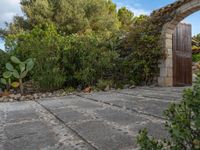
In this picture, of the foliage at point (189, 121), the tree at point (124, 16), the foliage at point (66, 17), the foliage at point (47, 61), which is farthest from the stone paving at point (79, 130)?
the tree at point (124, 16)

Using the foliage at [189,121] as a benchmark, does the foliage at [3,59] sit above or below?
above

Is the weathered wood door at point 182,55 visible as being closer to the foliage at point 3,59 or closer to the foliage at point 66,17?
the foliage at point 3,59

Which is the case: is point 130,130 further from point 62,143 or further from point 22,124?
point 22,124

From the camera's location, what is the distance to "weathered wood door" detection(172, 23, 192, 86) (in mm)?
7555

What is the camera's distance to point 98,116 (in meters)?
2.69

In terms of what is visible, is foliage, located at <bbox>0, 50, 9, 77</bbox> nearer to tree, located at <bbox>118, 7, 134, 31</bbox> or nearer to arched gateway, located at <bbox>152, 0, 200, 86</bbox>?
arched gateway, located at <bbox>152, 0, 200, 86</bbox>

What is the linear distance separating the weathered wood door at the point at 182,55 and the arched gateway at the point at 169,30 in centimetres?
22

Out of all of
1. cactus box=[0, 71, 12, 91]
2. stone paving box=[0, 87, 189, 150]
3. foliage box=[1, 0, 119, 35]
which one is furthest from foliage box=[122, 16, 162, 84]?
foliage box=[1, 0, 119, 35]

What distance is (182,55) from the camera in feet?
25.6

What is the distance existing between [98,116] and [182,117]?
1.84 metres

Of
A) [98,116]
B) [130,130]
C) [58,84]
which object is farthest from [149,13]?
[130,130]

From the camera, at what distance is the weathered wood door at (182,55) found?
24.8 ft

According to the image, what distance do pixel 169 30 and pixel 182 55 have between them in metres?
0.97

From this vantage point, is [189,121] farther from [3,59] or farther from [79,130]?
[3,59]
